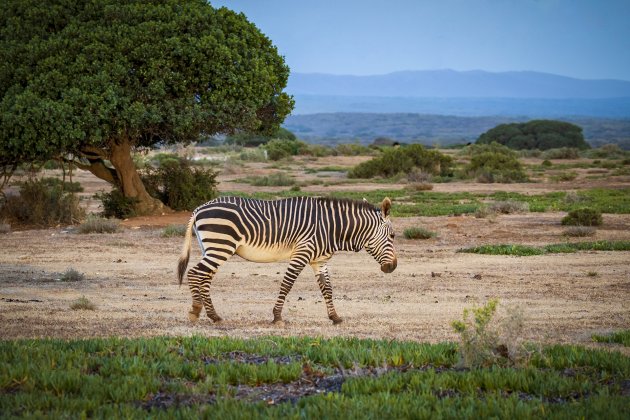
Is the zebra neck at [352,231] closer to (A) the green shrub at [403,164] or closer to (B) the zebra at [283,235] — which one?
(B) the zebra at [283,235]

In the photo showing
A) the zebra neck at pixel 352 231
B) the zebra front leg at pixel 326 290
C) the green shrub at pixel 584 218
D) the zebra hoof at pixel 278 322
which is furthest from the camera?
the green shrub at pixel 584 218

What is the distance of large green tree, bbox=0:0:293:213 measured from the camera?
2245cm

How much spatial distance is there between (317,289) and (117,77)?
34.7 ft

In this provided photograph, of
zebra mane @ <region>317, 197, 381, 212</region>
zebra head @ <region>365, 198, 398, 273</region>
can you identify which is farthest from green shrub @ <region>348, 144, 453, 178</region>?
zebra head @ <region>365, 198, 398, 273</region>

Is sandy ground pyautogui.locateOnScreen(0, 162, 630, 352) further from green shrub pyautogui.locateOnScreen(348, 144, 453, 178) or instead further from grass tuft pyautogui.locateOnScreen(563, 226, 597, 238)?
green shrub pyautogui.locateOnScreen(348, 144, 453, 178)

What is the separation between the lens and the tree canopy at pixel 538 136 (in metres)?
90.9

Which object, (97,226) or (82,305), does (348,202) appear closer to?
(82,305)

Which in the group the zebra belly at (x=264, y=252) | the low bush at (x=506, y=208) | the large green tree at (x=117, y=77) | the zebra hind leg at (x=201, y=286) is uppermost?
the large green tree at (x=117, y=77)

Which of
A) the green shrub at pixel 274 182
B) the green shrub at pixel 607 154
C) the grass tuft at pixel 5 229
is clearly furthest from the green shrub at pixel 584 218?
the green shrub at pixel 607 154

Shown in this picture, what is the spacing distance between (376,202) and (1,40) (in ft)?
43.8

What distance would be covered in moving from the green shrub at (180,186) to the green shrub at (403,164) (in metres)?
17.6

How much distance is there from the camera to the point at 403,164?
4512 cm

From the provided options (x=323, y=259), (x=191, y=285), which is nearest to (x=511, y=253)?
(x=323, y=259)

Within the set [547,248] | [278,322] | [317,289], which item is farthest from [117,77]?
[278,322]
